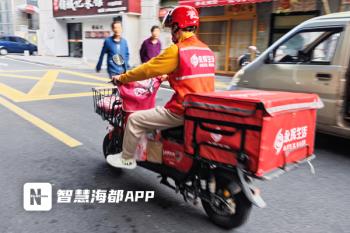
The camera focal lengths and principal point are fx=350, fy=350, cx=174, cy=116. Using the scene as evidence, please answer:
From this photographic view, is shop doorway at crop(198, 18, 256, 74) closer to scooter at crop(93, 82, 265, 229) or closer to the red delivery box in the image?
scooter at crop(93, 82, 265, 229)

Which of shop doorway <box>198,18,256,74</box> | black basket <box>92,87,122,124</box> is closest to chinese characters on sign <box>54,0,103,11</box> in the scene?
shop doorway <box>198,18,256,74</box>

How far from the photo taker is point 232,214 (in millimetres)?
2904

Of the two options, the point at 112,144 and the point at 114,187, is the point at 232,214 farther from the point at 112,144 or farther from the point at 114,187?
the point at 112,144

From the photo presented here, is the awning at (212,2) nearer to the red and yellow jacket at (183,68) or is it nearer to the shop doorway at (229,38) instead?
the shop doorway at (229,38)

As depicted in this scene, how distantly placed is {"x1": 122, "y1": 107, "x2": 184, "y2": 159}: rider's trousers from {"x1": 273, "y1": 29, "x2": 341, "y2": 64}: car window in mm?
2886

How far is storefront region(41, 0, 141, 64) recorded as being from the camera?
1938 centimetres

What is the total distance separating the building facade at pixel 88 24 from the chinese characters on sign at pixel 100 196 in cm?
1621

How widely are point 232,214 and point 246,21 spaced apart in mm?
12511

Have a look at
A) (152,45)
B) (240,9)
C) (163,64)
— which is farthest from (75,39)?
(163,64)

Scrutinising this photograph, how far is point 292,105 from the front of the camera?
8.54ft

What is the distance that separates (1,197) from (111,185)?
3.62 feet

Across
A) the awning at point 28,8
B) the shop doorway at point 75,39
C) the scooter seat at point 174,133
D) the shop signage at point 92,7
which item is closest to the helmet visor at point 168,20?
the scooter seat at point 174,133

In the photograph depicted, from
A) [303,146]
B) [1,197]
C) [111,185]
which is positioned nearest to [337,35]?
Result: [303,146]

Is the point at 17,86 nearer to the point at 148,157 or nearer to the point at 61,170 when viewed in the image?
the point at 61,170
